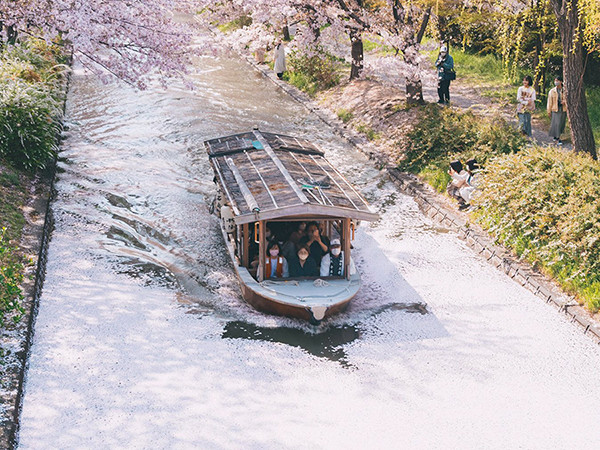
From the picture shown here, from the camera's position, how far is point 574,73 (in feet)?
55.4

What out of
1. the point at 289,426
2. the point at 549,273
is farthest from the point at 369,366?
the point at 549,273

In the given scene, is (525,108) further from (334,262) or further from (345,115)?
(334,262)

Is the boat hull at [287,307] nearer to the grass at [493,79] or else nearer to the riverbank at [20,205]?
the riverbank at [20,205]

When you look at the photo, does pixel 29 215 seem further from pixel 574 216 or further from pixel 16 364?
pixel 574 216

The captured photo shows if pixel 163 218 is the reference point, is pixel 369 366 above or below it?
below

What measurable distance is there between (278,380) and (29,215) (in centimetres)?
805

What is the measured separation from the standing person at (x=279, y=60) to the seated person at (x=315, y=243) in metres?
19.9

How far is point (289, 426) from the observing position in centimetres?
1006

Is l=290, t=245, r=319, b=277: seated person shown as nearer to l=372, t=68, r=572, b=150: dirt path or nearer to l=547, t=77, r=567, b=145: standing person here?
l=372, t=68, r=572, b=150: dirt path

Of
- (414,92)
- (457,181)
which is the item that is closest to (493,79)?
(414,92)

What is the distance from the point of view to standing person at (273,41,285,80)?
1264 inches

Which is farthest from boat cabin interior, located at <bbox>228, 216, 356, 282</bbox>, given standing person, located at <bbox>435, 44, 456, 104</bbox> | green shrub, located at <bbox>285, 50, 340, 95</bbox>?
green shrub, located at <bbox>285, 50, 340, 95</bbox>

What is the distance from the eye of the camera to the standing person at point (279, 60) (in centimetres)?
3209

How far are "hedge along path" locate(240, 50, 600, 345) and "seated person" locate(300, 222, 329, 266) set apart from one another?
4092mm
